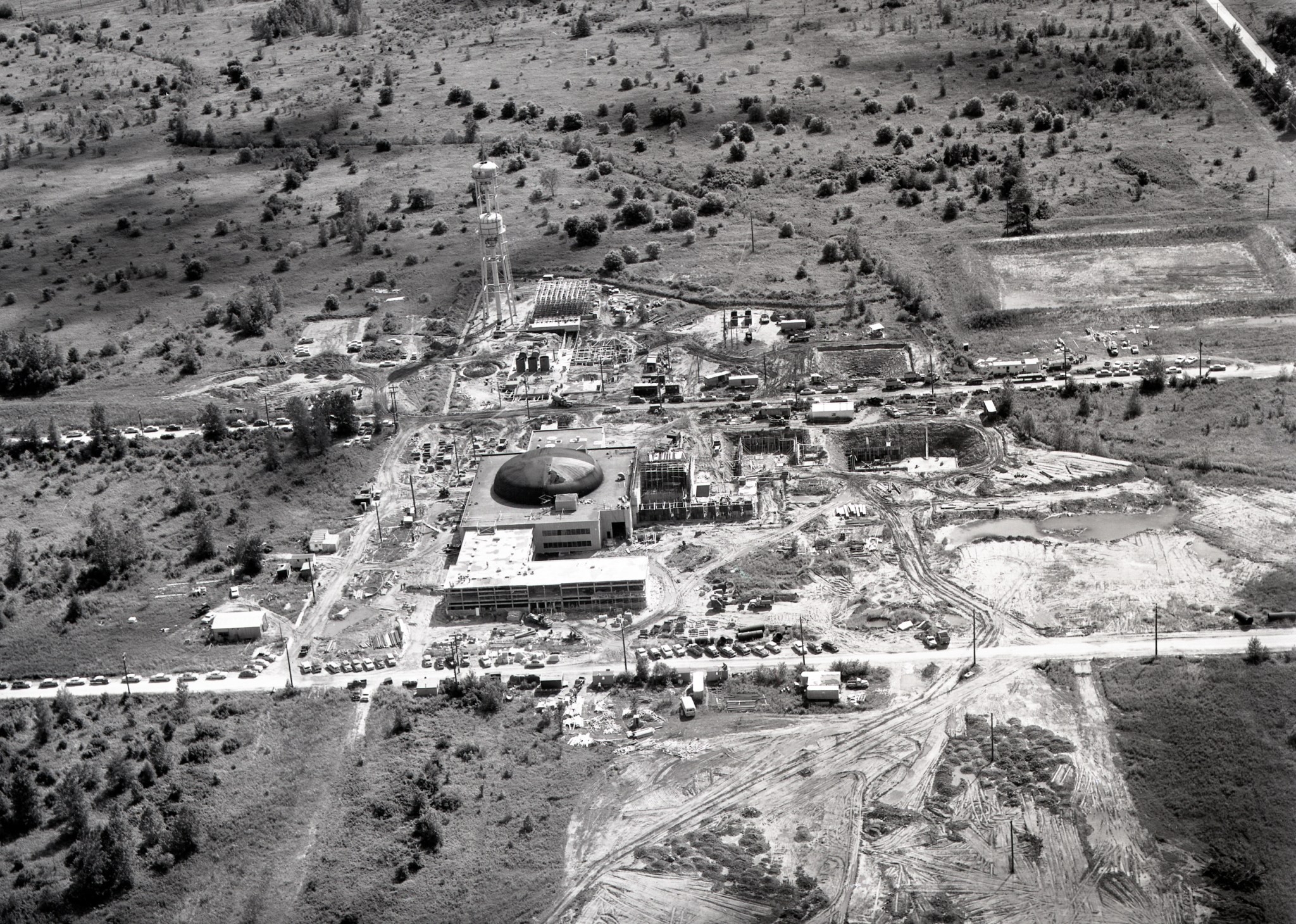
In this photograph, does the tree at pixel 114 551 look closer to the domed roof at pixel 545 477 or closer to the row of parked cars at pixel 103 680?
the row of parked cars at pixel 103 680

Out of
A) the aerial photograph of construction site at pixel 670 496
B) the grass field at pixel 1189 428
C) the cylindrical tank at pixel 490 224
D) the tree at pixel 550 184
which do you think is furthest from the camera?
the tree at pixel 550 184

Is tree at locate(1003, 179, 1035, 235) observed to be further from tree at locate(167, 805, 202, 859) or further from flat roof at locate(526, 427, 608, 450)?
tree at locate(167, 805, 202, 859)

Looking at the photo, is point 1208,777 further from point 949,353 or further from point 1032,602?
point 949,353

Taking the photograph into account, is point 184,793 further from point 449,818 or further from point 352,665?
point 449,818

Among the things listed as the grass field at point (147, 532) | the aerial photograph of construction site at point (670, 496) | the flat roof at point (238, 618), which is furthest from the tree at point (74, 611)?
the flat roof at point (238, 618)

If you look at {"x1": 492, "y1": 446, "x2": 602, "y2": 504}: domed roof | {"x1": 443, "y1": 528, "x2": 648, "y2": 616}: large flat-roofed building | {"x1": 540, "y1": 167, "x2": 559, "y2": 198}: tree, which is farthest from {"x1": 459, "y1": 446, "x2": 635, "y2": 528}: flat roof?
{"x1": 540, "y1": 167, "x2": 559, "y2": 198}: tree

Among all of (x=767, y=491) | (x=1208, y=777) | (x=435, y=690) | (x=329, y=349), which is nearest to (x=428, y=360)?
(x=329, y=349)

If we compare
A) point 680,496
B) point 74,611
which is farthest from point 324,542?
point 680,496
